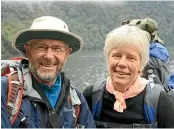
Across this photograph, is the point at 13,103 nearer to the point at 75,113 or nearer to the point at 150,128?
the point at 75,113

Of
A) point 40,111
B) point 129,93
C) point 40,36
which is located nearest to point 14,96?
point 40,111

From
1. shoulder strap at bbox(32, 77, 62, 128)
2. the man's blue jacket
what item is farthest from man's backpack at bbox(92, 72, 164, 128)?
shoulder strap at bbox(32, 77, 62, 128)

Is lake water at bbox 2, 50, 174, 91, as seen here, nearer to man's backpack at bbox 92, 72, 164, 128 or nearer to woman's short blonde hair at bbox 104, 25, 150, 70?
man's backpack at bbox 92, 72, 164, 128

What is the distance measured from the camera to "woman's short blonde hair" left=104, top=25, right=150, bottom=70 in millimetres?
1993

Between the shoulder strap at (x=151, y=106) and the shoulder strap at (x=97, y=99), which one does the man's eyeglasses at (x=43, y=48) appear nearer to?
the shoulder strap at (x=97, y=99)

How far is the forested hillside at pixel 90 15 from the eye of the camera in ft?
41.1

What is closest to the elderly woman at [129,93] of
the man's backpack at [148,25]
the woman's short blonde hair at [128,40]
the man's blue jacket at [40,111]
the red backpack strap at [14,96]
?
the woman's short blonde hair at [128,40]

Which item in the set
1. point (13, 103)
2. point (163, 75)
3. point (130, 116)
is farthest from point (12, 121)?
point (163, 75)

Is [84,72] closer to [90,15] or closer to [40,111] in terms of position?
[90,15]

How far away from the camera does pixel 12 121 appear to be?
5.54 ft

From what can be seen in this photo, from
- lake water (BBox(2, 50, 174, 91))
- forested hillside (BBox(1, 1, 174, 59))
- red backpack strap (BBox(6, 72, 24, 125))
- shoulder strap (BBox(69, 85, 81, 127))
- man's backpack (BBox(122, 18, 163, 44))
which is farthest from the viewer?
lake water (BBox(2, 50, 174, 91))

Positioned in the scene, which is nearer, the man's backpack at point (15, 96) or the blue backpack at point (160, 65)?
the man's backpack at point (15, 96)

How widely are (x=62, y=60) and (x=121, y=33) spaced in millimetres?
436

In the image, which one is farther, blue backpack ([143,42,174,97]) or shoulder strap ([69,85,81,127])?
blue backpack ([143,42,174,97])
